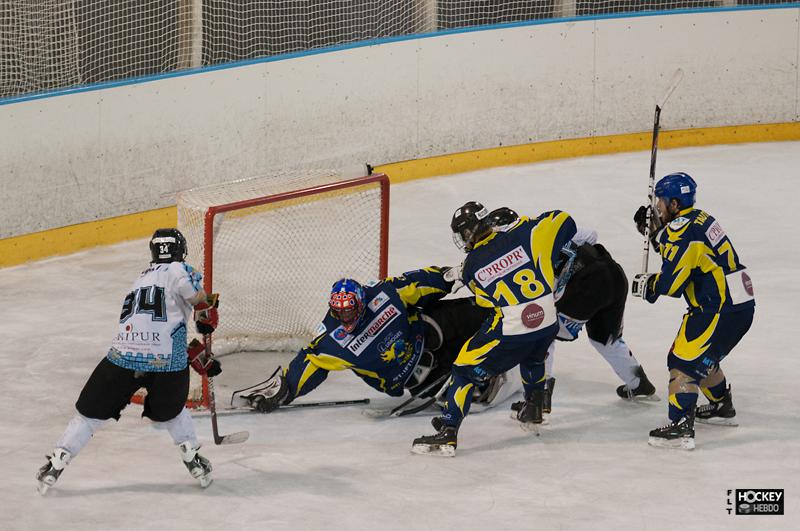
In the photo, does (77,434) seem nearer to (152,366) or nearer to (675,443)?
(152,366)

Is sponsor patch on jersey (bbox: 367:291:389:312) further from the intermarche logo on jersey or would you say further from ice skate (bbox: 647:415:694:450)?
the intermarche logo on jersey

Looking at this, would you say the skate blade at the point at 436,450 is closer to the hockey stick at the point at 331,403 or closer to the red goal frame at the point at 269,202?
the hockey stick at the point at 331,403

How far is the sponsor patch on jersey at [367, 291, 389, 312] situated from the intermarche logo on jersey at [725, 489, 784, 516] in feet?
5.48

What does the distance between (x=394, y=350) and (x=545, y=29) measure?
5367 mm

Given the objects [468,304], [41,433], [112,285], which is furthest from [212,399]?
[112,285]

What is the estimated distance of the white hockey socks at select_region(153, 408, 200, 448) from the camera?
→ 514 centimetres

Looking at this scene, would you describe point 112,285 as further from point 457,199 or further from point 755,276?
point 755,276

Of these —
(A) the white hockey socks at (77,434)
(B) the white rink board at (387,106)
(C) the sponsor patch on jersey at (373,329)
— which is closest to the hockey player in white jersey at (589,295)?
(C) the sponsor patch on jersey at (373,329)

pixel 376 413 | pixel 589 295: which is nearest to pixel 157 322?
pixel 376 413

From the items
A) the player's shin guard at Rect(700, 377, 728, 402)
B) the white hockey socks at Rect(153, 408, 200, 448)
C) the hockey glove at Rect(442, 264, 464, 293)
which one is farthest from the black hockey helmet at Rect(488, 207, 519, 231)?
the white hockey socks at Rect(153, 408, 200, 448)

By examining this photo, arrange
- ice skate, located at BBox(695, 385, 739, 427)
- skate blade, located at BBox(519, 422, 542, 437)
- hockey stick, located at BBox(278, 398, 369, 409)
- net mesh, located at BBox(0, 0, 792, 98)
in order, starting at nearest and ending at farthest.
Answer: skate blade, located at BBox(519, 422, 542, 437) → ice skate, located at BBox(695, 385, 739, 427) → hockey stick, located at BBox(278, 398, 369, 409) → net mesh, located at BBox(0, 0, 792, 98)

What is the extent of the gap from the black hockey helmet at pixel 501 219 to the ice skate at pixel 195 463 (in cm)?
152

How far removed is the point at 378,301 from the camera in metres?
5.97

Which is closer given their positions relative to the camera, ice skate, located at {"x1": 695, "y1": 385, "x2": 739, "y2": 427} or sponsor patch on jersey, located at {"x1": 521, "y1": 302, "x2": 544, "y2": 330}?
sponsor patch on jersey, located at {"x1": 521, "y1": 302, "x2": 544, "y2": 330}
